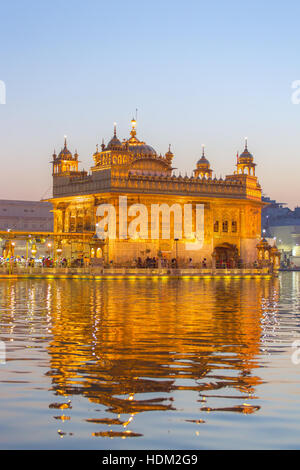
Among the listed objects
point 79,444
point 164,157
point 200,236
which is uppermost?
point 164,157

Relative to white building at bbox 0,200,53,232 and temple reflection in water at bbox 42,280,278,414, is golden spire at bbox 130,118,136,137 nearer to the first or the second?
white building at bbox 0,200,53,232

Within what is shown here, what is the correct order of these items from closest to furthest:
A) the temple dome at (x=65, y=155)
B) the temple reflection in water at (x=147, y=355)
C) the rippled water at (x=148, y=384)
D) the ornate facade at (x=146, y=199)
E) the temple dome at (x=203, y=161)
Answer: the rippled water at (x=148, y=384), the temple reflection in water at (x=147, y=355), the ornate facade at (x=146, y=199), the temple dome at (x=65, y=155), the temple dome at (x=203, y=161)

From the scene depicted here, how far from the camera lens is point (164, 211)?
76375mm

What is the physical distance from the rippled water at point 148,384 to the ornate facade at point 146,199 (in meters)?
51.1

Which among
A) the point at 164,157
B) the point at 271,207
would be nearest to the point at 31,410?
the point at 164,157

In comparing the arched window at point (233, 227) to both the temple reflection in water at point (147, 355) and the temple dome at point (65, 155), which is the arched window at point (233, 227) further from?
the temple reflection in water at point (147, 355)

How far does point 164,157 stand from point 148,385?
72.2 metres

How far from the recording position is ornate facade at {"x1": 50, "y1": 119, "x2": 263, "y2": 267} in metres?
73.8

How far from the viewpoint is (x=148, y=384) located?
11.2 metres

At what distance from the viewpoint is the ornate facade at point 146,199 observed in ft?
242

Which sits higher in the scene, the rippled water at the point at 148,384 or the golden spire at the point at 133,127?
the golden spire at the point at 133,127

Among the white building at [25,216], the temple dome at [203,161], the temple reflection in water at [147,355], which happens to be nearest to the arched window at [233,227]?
the temple dome at [203,161]

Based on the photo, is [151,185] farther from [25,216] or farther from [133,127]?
[25,216]

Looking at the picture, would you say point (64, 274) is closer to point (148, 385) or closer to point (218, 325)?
point (218, 325)
